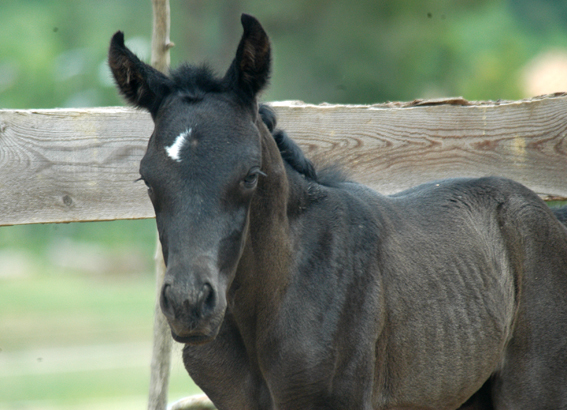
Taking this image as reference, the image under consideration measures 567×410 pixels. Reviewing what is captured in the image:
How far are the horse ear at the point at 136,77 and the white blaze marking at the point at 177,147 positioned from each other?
1.15ft

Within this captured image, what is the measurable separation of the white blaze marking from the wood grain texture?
1.33 meters

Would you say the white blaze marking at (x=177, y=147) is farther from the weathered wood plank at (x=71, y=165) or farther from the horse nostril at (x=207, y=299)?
the weathered wood plank at (x=71, y=165)

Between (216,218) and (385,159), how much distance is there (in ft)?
6.19

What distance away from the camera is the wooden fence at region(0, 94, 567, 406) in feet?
11.9

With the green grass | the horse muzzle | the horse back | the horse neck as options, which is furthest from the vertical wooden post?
the horse muzzle

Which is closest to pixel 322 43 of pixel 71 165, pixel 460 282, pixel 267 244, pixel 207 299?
pixel 71 165

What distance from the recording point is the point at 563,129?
4148 mm

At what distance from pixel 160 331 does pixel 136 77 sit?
1.71 meters

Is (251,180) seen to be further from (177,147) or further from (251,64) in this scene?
(251,64)

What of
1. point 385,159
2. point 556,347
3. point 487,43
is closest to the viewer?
point 556,347

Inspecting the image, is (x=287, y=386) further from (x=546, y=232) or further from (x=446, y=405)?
(x=546, y=232)

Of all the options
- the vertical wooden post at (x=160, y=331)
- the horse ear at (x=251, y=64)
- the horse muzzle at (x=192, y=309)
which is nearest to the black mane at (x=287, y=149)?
the horse ear at (x=251, y=64)

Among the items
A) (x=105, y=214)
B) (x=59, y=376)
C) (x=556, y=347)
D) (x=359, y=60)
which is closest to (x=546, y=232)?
(x=556, y=347)

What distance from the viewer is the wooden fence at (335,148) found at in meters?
3.63
